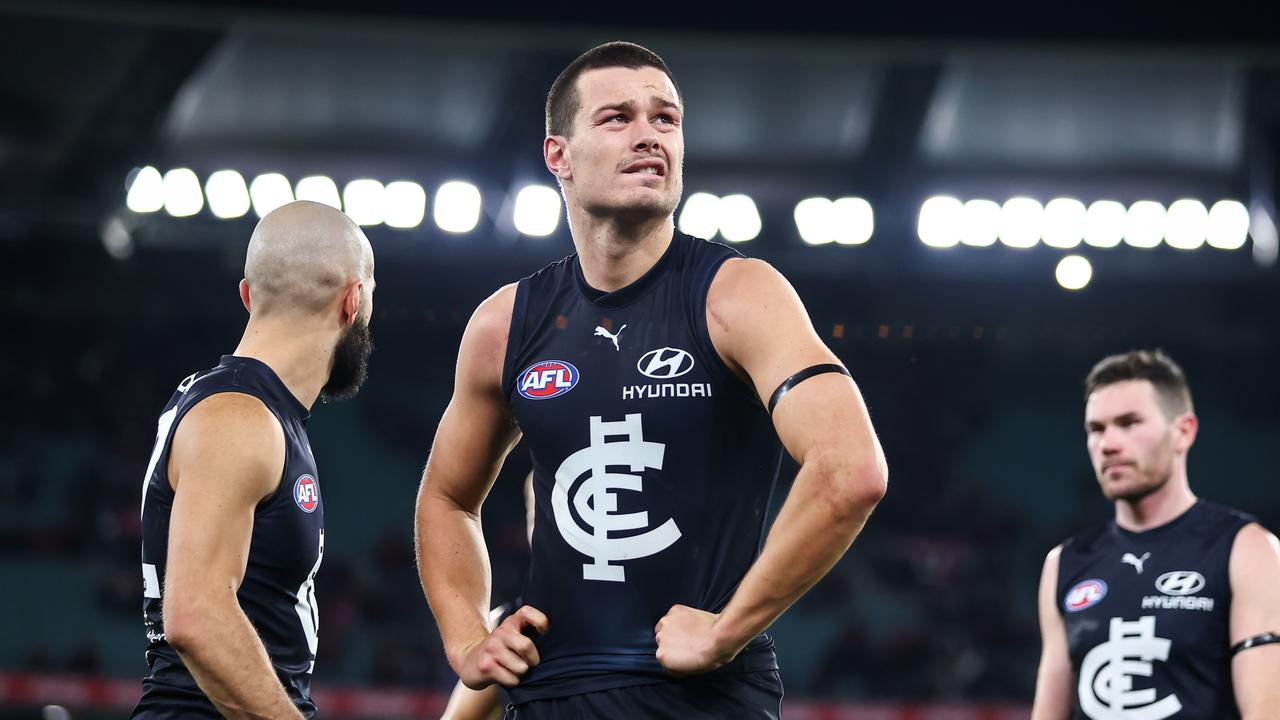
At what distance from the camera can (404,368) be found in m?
17.0

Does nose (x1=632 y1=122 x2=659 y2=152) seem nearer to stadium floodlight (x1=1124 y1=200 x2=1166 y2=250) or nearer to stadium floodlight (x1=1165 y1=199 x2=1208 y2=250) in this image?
stadium floodlight (x1=1124 y1=200 x2=1166 y2=250)

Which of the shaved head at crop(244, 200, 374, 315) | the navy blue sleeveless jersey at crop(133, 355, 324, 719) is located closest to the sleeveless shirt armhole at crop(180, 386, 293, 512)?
the navy blue sleeveless jersey at crop(133, 355, 324, 719)

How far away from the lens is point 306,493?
308 centimetres

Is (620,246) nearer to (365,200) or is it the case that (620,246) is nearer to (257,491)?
(257,491)

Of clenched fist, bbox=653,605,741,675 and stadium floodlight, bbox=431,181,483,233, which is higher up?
stadium floodlight, bbox=431,181,483,233

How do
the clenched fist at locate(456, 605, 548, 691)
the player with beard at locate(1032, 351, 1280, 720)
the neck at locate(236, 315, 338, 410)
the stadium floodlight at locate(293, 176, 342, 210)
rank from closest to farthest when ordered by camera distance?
1. the clenched fist at locate(456, 605, 548, 691)
2. the neck at locate(236, 315, 338, 410)
3. the player with beard at locate(1032, 351, 1280, 720)
4. the stadium floodlight at locate(293, 176, 342, 210)

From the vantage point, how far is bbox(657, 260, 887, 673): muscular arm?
96.5 inches

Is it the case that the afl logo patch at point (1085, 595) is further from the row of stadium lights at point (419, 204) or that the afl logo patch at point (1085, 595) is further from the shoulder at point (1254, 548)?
the row of stadium lights at point (419, 204)

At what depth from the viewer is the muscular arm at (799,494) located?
8.04 ft

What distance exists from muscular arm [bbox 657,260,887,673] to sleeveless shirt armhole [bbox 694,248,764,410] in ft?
0.32

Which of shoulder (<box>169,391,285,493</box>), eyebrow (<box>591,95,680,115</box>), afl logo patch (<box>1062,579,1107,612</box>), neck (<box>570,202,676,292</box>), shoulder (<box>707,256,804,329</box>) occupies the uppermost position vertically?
eyebrow (<box>591,95,680,115</box>)

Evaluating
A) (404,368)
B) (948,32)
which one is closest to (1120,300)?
(948,32)

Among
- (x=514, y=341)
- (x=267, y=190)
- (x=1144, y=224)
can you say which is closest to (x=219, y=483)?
(x=514, y=341)

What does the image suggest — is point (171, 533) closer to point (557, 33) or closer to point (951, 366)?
point (557, 33)
